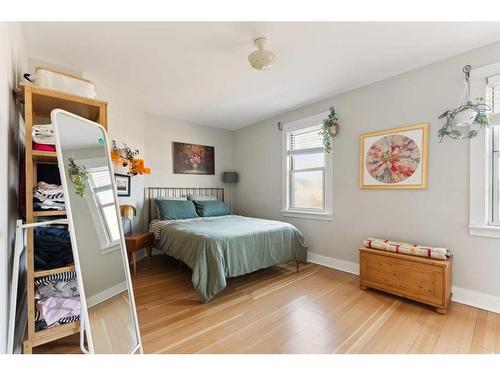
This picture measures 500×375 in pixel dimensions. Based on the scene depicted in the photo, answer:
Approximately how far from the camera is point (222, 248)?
Answer: 2.39m

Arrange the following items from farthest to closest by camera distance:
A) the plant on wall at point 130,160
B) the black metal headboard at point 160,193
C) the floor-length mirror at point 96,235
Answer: the black metal headboard at point 160,193
the plant on wall at point 130,160
the floor-length mirror at point 96,235

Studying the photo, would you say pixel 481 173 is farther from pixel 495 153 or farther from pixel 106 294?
pixel 106 294

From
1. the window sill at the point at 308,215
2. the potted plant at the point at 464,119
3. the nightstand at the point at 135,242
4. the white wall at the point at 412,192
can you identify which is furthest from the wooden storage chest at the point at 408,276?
the nightstand at the point at 135,242

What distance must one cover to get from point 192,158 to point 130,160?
121cm

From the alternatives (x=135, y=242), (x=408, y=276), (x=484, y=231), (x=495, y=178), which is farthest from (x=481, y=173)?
(x=135, y=242)

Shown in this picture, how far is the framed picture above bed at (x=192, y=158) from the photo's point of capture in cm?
419

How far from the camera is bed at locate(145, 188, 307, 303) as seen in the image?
229cm

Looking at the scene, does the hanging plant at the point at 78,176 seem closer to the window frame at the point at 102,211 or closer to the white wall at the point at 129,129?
the window frame at the point at 102,211

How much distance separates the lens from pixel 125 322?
1528 millimetres

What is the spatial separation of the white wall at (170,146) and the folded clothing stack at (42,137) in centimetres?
246

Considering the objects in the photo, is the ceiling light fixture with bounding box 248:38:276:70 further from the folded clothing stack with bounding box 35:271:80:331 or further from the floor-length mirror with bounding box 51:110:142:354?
the folded clothing stack with bounding box 35:271:80:331

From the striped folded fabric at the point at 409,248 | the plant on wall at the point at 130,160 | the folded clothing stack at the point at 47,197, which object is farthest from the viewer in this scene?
the plant on wall at the point at 130,160
